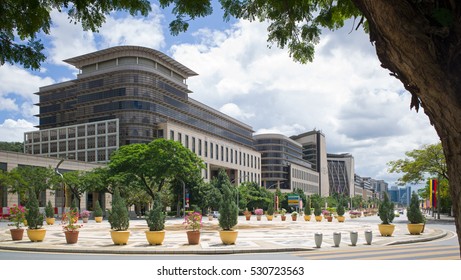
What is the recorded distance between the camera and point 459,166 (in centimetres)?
372

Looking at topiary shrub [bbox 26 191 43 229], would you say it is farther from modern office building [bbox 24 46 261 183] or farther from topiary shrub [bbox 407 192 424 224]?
modern office building [bbox 24 46 261 183]

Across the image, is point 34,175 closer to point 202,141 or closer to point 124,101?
point 124,101

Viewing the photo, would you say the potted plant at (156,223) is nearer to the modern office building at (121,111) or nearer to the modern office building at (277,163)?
the modern office building at (121,111)

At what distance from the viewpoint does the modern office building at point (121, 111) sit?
9150cm

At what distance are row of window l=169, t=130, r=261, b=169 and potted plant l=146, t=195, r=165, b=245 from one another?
68.1 metres

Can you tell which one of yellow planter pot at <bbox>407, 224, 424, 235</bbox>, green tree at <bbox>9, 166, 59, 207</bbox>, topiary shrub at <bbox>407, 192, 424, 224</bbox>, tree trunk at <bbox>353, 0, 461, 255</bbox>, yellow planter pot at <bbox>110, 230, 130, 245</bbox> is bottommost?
yellow planter pot at <bbox>407, 224, 424, 235</bbox>

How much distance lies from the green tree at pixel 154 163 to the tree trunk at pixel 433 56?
5552cm

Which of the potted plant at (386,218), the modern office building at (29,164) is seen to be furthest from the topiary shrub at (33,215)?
the modern office building at (29,164)

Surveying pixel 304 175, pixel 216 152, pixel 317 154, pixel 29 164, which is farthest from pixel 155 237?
pixel 317 154

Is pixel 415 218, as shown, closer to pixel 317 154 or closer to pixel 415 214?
pixel 415 214

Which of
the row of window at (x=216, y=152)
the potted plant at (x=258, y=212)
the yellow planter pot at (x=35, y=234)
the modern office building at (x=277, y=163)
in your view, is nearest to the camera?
the yellow planter pot at (x=35, y=234)

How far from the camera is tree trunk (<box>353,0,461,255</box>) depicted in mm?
3697

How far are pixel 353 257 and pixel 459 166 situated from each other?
48.5ft

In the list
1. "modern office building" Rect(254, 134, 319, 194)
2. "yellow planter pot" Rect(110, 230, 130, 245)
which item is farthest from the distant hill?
"yellow planter pot" Rect(110, 230, 130, 245)
